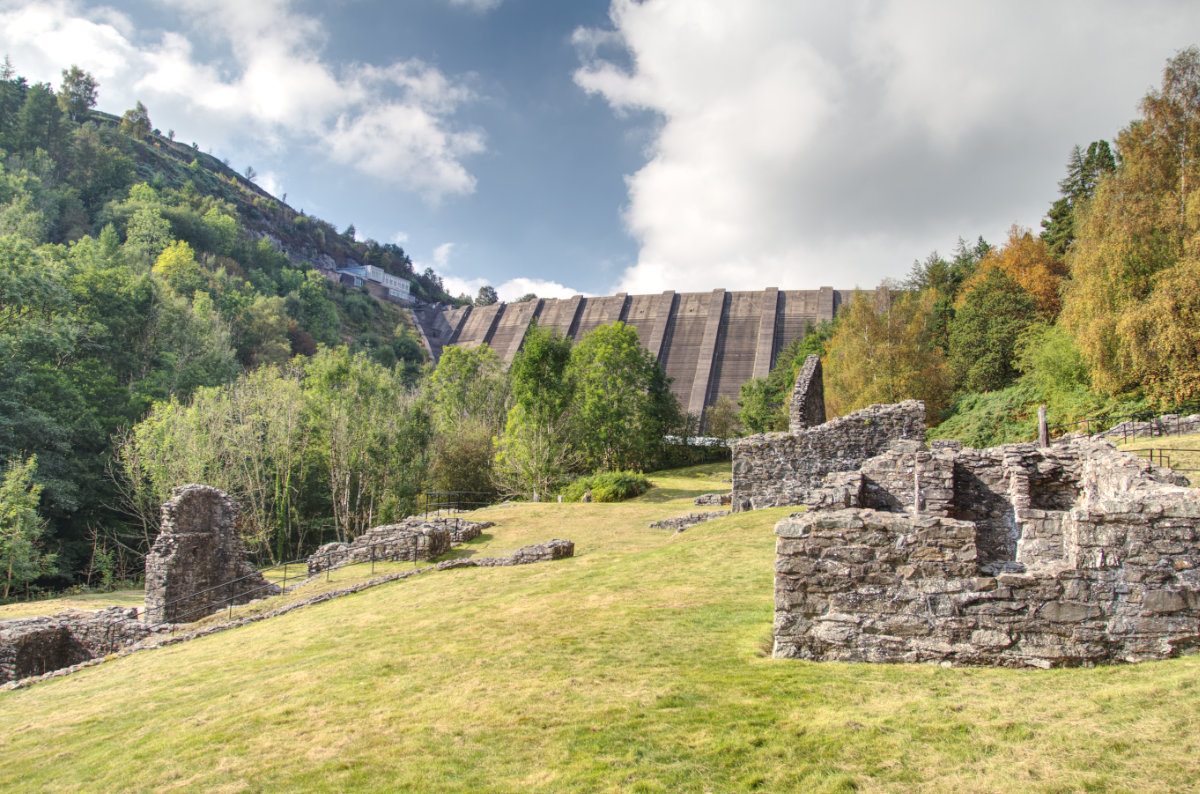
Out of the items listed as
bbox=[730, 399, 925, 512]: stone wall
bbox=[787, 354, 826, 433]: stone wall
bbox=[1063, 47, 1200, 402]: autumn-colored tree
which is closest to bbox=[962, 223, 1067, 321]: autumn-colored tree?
bbox=[1063, 47, 1200, 402]: autumn-colored tree

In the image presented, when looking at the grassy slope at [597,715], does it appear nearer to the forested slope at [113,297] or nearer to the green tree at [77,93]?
the forested slope at [113,297]

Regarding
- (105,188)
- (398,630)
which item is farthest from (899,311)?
(105,188)

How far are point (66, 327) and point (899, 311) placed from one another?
52.2 metres

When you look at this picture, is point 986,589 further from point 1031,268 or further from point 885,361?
point 1031,268

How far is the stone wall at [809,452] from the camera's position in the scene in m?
16.4

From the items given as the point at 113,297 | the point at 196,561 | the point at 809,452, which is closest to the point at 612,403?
the point at 809,452

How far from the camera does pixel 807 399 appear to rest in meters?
20.7

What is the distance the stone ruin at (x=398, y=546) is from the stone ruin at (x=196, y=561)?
2.23 metres

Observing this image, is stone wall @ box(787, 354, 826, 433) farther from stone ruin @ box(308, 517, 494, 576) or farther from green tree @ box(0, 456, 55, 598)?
green tree @ box(0, 456, 55, 598)

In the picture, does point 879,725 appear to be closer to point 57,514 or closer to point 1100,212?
point 1100,212

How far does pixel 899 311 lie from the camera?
1545 inches

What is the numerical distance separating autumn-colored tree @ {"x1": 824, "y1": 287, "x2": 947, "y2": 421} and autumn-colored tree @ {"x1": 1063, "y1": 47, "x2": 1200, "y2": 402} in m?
11.5

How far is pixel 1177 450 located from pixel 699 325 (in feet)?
230

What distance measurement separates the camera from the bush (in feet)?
98.9
